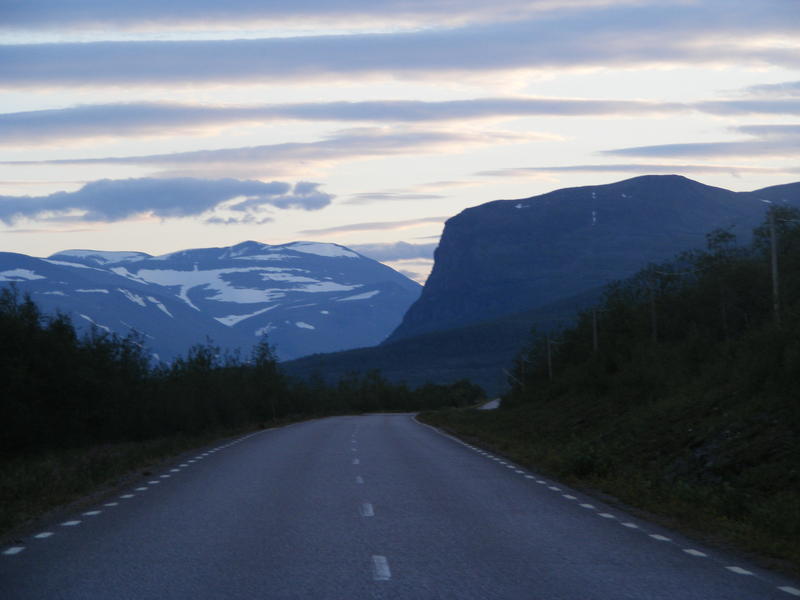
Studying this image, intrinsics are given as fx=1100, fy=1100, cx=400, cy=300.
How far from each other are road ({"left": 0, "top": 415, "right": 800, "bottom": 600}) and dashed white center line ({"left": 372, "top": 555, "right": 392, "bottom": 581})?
3cm

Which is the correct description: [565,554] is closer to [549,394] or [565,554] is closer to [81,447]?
[81,447]

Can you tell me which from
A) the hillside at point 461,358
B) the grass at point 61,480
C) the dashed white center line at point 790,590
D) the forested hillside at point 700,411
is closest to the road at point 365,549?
the dashed white center line at point 790,590

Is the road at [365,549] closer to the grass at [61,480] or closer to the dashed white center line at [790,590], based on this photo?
the dashed white center line at [790,590]

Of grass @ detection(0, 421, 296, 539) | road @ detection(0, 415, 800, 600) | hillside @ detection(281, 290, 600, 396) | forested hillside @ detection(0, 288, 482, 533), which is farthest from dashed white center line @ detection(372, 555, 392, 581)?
hillside @ detection(281, 290, 600, 396)

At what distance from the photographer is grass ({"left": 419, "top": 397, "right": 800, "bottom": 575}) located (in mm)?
13375

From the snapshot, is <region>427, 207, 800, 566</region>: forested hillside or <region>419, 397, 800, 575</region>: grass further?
<region>427, 207, 800, 566</region>: forested hillside

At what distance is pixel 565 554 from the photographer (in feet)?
37.8

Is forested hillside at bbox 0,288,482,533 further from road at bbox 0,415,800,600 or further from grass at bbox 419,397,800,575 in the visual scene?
grass at bbox 419,397,800,575

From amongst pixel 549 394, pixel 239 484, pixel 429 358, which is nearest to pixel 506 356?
pixel 429 358

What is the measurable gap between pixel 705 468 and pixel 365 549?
10102 mm

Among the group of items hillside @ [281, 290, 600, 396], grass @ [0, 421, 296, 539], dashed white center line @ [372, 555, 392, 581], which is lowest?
dashed white center line @ [372, 555, 392, 581]

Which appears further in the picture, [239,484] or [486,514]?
[239,484]

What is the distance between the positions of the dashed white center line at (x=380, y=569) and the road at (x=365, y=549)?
3 centimetres

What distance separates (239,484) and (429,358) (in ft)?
568
